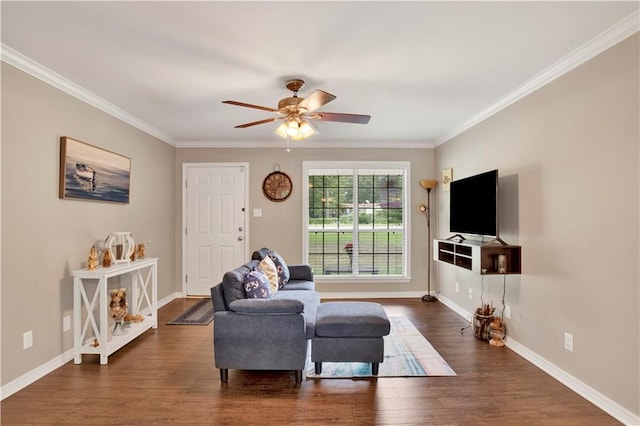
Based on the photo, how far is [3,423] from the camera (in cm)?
216

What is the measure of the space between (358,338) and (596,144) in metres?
2.18

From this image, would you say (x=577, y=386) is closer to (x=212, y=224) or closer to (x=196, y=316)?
(x=196, y=316)

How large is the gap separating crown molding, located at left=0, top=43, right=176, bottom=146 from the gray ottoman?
2.94 m

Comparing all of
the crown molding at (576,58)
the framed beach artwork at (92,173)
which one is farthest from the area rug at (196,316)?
the crown molding at (576,58)

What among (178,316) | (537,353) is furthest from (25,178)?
(537,353)

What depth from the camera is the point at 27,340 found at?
8.84 ft

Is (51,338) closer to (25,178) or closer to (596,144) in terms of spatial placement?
(25,178)

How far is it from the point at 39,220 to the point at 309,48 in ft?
8.21

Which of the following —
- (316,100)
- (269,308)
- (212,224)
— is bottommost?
(269,308)

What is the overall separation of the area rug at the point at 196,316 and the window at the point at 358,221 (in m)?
1.69

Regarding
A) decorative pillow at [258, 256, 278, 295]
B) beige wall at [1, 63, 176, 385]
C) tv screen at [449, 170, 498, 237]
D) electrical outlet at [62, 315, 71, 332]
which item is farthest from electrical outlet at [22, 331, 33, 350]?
tv screen at [449, 170, 498, 237]

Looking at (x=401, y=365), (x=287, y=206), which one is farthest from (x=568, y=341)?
(x=287, y=206)

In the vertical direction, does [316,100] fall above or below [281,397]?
above

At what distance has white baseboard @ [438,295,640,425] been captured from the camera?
2.20 metres
